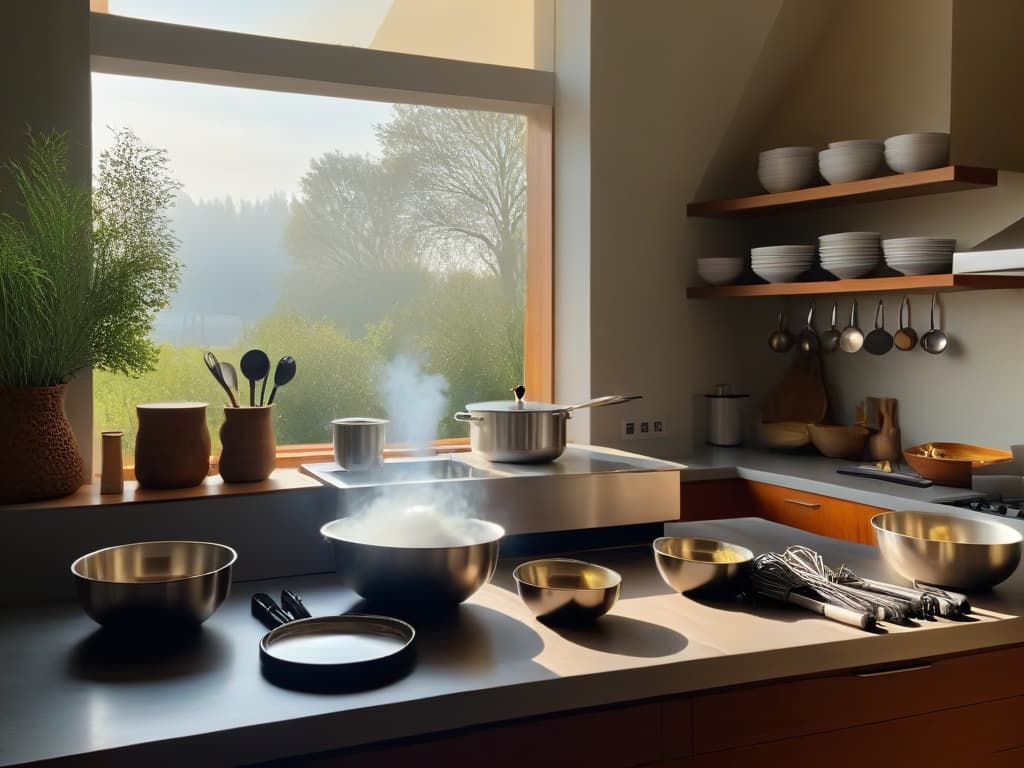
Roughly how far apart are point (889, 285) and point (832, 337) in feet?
2.37

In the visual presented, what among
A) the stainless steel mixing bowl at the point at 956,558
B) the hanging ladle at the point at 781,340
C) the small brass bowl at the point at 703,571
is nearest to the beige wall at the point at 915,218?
the hanging ladle at the point at 781,340

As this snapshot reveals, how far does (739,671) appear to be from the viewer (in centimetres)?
142

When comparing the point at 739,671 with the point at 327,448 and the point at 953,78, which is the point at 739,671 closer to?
the point at 327,448

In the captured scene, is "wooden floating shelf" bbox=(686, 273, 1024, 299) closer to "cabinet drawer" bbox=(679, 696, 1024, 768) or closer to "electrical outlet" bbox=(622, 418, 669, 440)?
"electrical outlet" bbox=(622, 418, 669, 440)

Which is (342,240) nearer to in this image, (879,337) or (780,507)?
(780,507)

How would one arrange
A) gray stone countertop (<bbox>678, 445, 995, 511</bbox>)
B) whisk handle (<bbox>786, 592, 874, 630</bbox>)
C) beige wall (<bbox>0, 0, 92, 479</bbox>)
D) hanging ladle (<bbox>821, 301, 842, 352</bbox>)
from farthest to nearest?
hanging ladle (<bbox>821, 301, 842, 352</bbox>) → gray stone countertop (<bbox>678, 445, 995, 511</bbox>) → beige wall (<bbox>0, 0, 92, 479</bbox>) → whisk handle (<bbox>786, 592, 874, 630</bbox>)

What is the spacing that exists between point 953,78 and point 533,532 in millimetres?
2265

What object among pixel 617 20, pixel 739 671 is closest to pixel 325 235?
pixel 617 20

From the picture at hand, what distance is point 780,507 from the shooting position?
326cm

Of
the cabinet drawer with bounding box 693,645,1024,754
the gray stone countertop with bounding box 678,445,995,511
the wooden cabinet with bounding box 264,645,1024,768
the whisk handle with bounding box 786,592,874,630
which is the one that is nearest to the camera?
the wooden cabinet with bounding box 264,645,1024,768

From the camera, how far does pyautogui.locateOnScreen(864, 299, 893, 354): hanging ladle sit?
3.56 m

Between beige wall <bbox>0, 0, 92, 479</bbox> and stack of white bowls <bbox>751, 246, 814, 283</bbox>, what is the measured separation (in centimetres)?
227

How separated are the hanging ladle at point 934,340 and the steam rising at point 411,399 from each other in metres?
1.72

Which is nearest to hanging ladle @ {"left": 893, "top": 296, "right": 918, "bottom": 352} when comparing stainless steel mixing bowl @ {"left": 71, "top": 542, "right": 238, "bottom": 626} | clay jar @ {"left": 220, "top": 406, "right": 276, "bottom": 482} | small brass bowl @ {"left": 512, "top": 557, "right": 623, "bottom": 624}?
small brass bowl @ {"left": 512, "top": 557, "right": 623, "bottom": 624}
